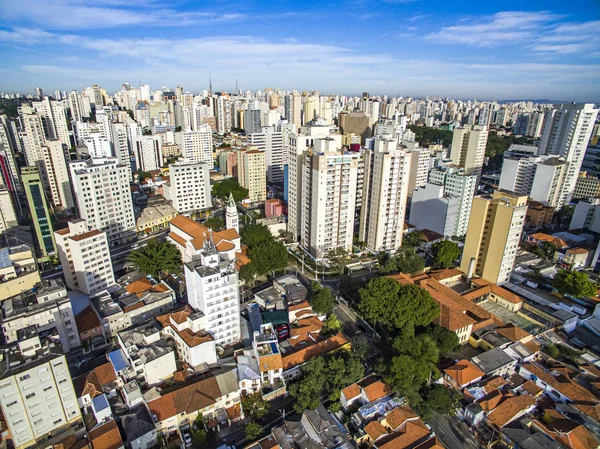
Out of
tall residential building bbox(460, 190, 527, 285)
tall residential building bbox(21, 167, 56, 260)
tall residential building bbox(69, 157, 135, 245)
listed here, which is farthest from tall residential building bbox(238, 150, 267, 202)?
tall residential building bbox(460, 190, 527, 285)

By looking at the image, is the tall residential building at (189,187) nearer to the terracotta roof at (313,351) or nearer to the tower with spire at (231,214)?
the tower with spire at (231,214)

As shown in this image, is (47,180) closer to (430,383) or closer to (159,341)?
(159,341)

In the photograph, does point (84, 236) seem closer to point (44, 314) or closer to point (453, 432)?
point (44, 314)

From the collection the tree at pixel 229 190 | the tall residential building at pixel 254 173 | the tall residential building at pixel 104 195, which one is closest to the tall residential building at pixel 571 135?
the tall residential building at pixel 254 173

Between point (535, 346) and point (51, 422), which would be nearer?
point (51, 422)

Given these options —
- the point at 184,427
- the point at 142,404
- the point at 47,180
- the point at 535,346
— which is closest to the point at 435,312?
the point at 535,346
